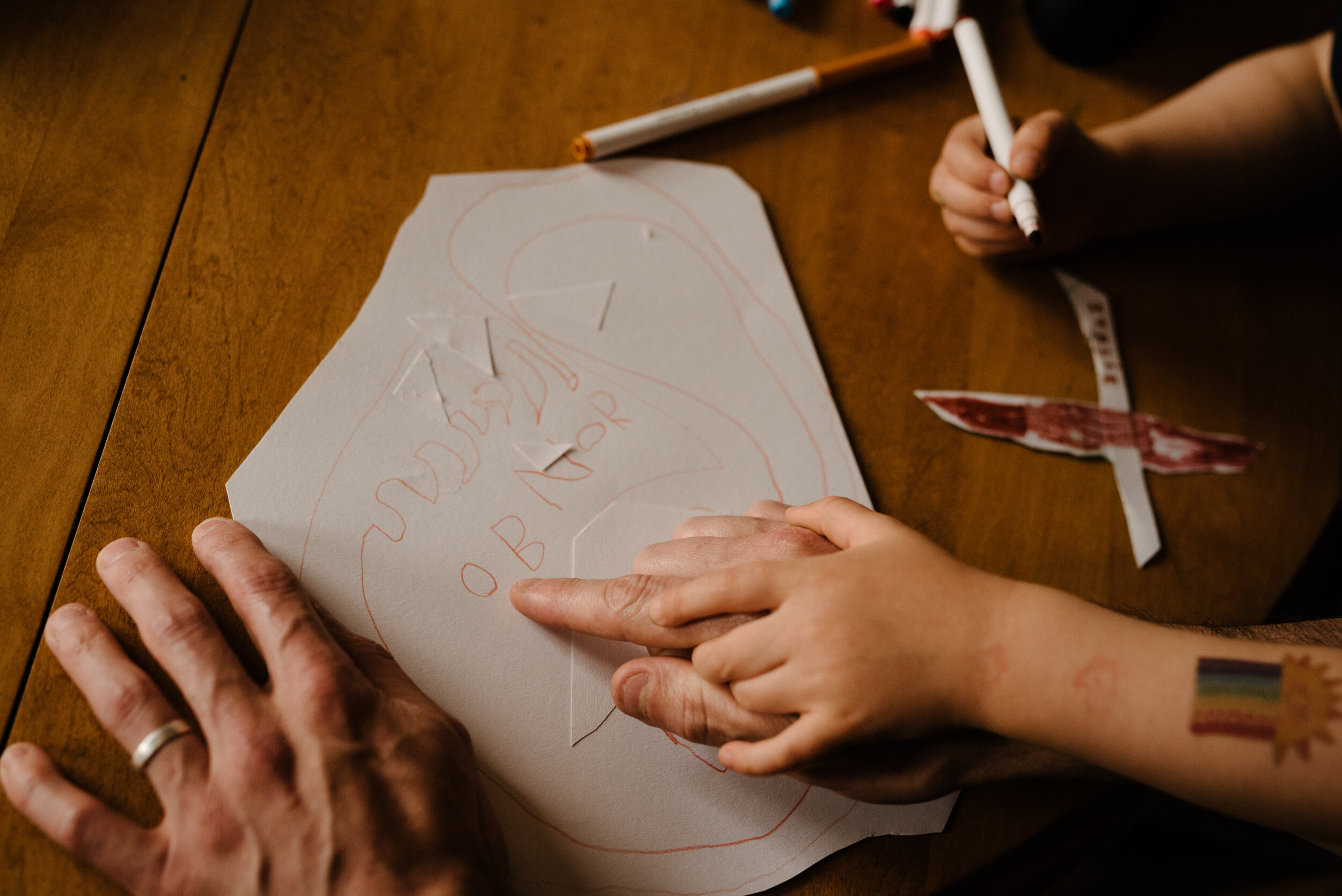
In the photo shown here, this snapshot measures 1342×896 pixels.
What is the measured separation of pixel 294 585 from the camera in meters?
0.47

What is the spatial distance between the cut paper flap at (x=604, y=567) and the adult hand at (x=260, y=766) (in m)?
0.09

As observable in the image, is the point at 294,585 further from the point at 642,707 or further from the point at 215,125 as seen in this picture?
the point at 215,125

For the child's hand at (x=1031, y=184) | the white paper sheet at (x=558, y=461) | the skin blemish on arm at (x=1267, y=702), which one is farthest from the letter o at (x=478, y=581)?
the child's hand at (x=1031, y=184)

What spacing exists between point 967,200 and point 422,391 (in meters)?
0.53

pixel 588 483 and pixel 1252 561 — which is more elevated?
pixel 588 483

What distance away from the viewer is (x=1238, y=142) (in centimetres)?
78

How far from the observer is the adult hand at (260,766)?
16.1 inches

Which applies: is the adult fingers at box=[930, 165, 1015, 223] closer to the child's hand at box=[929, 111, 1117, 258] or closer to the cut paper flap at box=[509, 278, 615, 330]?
the child's hand at box=[929, 111, 1117, 258]

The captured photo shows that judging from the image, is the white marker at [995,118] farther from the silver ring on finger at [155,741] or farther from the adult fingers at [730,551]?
the silver ring on finger at [155,741]

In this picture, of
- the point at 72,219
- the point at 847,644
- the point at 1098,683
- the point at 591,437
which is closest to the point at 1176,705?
the point at 1098,683

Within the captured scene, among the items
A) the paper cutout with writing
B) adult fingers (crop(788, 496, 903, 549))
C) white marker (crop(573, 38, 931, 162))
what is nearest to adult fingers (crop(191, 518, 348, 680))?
adult fingers (crop(788, 496, 903, 549))

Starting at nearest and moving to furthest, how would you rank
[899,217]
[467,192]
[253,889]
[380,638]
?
[253,889]
[380,638]
[467,192]
[899,217]

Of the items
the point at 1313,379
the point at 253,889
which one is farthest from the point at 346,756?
the point at 1313,379

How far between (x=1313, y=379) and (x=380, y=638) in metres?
0.95
